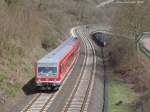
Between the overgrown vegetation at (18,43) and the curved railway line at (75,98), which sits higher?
the overgrown vegetation at (18,43)

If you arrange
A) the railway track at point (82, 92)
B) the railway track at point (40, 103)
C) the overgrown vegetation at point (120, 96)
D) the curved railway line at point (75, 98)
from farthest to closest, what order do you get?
1. the overgrown vegetation at point (120, 96)
2. the railway track at point (82, 92)
3. the curved railway line at point (75, 98)
4. the railway track at point (40, 103)

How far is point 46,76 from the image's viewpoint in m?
35.6

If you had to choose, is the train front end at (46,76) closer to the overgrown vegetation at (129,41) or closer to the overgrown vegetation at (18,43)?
the overgrown vegetation at (18,43)

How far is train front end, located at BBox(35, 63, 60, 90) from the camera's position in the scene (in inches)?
1399

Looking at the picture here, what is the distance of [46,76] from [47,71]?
45 centimetres

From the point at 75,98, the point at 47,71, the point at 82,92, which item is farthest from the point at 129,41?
the point at 75,98

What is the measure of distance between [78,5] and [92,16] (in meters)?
6.71

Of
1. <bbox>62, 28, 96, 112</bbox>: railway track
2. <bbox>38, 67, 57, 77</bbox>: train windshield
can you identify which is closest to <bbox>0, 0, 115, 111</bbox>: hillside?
<bbox>38, 67, 57, 77</bbox>: train windshield

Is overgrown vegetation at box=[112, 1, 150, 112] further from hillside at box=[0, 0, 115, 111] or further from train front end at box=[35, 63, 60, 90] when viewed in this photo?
train front end at box=[35, 63, 60, 90]

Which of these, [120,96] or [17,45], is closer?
[120,96]

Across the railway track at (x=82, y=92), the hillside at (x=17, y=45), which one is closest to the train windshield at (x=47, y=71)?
the hillside at (x=17, y=45)

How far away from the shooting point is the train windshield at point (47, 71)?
35594 mm

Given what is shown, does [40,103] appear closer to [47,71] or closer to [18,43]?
[47,71]

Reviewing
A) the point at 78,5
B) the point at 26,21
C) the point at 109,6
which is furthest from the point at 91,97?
the point at 109,6
